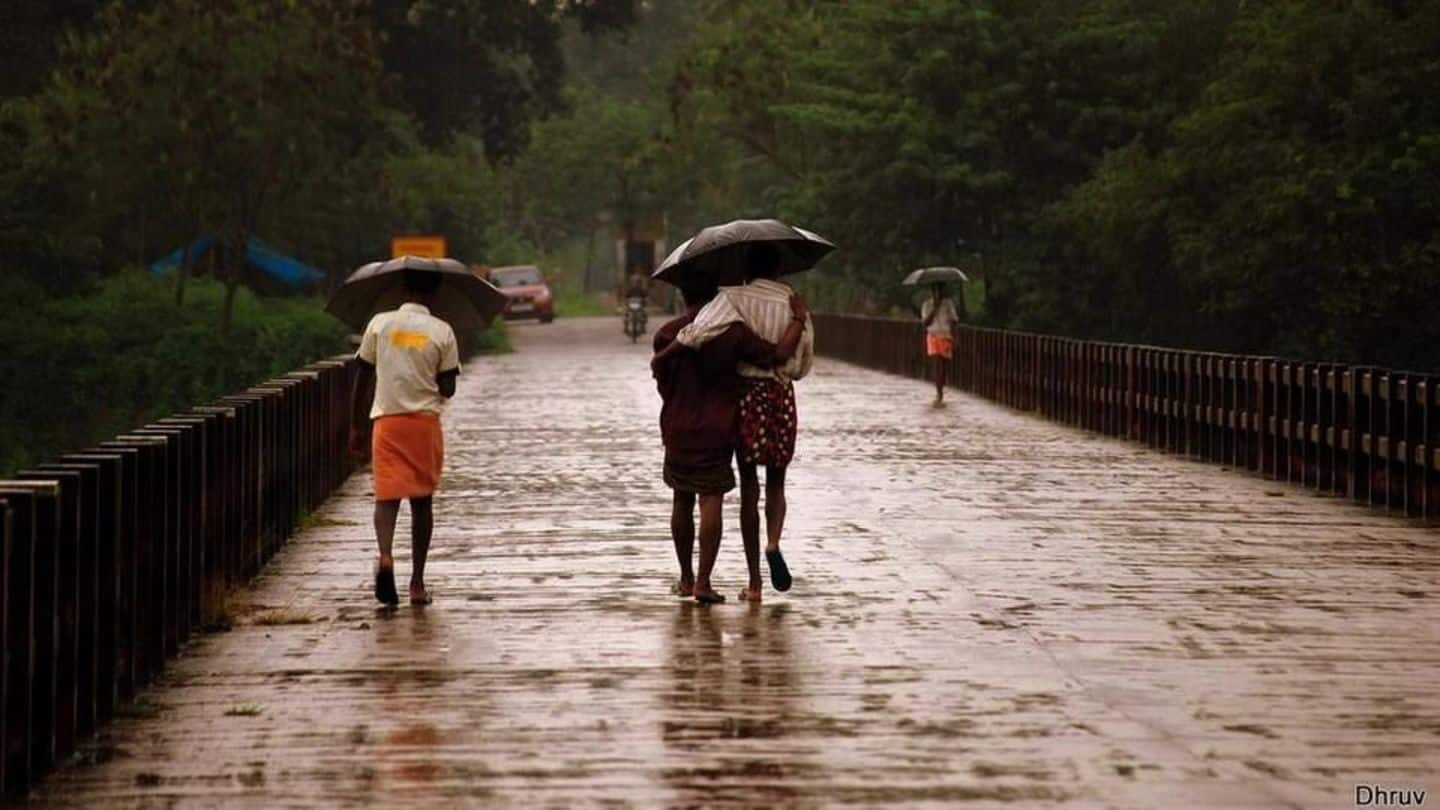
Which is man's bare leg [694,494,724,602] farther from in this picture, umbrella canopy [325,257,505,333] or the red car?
the red car

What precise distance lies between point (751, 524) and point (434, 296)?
1.93 m

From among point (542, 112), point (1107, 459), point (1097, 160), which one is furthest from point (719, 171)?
point (1107, 459)

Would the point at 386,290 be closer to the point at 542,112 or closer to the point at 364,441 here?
the point at 364,441

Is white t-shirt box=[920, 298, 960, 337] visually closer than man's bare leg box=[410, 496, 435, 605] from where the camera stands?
No

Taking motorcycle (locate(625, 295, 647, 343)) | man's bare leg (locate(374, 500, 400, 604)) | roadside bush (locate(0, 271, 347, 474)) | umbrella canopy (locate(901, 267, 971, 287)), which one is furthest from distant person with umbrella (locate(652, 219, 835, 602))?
motorcycle (locate(625, 295, 647, 343))

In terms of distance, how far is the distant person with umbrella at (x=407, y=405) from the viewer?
1298cm

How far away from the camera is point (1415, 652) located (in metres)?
11.4

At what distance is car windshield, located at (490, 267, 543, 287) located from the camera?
88.5 meters

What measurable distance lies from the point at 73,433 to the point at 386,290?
49638 millimetres

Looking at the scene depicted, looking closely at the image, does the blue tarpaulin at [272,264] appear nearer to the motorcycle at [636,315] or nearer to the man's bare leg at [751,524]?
the motorcycle at [636,315]

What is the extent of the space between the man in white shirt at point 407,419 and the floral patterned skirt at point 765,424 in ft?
4.66

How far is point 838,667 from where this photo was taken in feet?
35.6

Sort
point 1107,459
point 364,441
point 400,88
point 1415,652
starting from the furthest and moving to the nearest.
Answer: point 400,88, point 1107,459, point 364,441, point 1415,652

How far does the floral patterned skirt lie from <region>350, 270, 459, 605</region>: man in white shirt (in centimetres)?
142
